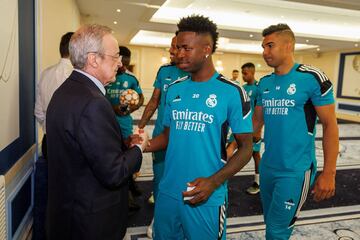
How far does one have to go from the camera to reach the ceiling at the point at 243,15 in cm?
723

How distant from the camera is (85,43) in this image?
131cm

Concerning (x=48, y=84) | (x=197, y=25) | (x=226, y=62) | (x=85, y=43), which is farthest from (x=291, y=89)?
(x=226, y=62)

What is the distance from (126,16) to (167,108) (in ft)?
24.2

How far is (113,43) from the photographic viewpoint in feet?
4.50

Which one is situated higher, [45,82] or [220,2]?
[220,2]

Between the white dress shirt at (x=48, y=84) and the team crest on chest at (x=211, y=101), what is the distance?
1.40 metres

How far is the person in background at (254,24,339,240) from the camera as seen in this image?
1.98 metres

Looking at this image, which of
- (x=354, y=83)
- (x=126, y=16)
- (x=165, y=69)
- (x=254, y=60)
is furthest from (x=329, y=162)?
(x=254, y=60)

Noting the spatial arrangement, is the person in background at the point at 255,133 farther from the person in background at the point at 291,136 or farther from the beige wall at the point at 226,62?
the beige wall at the point at 226,62

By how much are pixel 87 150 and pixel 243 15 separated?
29.6 feet

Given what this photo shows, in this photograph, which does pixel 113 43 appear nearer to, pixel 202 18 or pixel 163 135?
pixel 202 18

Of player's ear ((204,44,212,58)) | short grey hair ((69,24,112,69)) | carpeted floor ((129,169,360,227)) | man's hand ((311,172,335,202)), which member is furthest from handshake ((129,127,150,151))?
carpeted floor ((129,169,360,227))

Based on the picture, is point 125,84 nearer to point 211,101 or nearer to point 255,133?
point 255,133

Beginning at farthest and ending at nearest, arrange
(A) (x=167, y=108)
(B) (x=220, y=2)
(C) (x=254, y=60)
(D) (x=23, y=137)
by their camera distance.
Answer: (C) (x=254, y=60), (B) (x=220, y=2), (D) (x=23, y=137), (A) (x=167, y=108)
